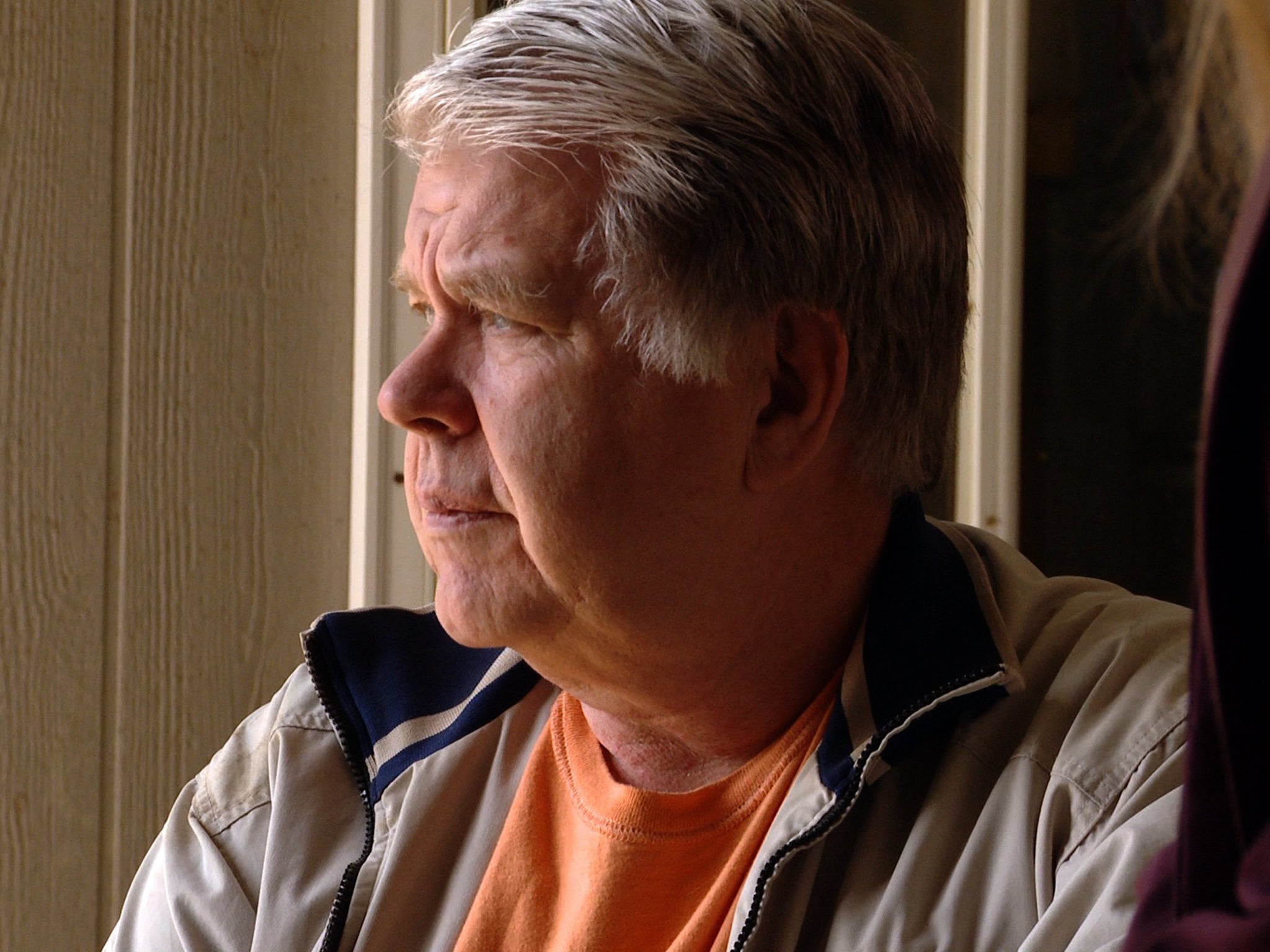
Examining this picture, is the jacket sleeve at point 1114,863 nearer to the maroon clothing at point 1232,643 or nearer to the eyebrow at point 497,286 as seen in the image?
the maroon clothing at point 1232,643

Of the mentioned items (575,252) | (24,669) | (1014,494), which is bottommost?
(24,669)

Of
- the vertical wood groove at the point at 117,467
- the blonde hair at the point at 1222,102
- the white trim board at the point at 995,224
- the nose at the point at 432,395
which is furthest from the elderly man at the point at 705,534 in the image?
the blonde hair at the point at 1222,102

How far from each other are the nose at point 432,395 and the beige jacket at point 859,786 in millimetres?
327

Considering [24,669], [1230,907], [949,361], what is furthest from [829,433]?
[24,669]

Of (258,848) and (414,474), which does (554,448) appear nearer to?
(414,474)

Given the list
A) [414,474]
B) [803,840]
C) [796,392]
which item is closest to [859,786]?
[803,840]

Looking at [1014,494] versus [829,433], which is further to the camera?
[1014,494]

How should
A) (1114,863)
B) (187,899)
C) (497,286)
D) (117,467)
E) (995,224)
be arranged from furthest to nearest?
(995,224)
(117,467)
(187,899)
(497,286)
(1114,863)

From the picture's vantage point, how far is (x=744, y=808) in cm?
129

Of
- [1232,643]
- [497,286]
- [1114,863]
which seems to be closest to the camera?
[1232,643]

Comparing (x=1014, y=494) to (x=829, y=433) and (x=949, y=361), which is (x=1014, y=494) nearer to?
(x=949, y=361)

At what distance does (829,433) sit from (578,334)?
275mm

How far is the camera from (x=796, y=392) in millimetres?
1315

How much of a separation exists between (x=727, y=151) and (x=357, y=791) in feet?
2.56
